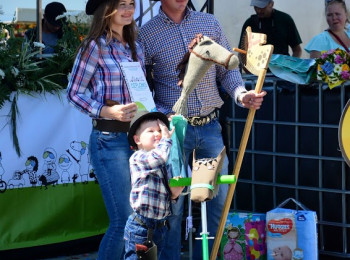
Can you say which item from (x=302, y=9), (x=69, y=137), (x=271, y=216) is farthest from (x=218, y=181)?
(x=302, y=9)

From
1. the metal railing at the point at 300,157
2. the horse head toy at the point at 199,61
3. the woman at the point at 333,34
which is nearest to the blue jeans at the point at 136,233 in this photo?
the horse head toy at the point at 199,61

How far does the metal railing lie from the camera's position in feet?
16.8

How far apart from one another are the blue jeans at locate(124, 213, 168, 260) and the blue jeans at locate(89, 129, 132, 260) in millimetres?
213

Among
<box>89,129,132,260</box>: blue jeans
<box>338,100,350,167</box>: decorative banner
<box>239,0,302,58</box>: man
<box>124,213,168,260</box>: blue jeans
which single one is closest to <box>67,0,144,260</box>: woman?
<box>89,129,132,260</box>: blue jeans

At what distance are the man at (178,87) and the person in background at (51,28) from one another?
167cm

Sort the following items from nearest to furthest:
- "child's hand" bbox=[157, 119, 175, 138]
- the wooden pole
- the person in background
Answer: "child's hand" bbox=[157, 119, 175, 138] → the wooden pole → the person in background

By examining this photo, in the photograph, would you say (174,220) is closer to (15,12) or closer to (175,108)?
(175,108)

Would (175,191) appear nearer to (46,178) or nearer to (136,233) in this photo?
(136,233)

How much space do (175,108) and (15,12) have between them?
3061 mm

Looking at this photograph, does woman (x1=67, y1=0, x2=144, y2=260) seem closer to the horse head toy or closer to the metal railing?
the horse head toy

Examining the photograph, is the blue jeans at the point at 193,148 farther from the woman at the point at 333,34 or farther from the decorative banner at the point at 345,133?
the woman at the point at 333,34

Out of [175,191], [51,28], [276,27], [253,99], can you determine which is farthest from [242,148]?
[276,27]

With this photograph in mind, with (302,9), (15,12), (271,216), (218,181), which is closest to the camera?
(218,181)

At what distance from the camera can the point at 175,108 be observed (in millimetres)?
3998
